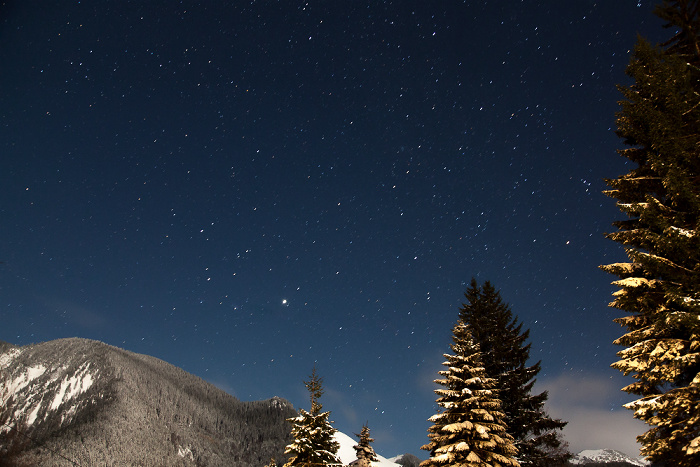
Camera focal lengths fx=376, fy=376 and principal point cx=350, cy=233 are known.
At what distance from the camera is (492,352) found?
18.7 m

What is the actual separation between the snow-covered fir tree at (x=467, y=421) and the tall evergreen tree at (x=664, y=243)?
6940 millimetres

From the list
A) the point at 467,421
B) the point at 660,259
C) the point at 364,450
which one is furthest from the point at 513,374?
the point at 364,450

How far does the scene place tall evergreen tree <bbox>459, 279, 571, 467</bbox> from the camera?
16172mm

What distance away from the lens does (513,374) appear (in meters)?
17.7

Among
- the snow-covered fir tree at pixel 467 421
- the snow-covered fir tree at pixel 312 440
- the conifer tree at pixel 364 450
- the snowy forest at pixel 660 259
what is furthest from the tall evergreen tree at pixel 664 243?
the conifer tree at pixel 364 450

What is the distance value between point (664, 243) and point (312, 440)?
2105 centimetres

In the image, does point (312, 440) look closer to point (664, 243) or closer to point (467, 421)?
point (467, 421)

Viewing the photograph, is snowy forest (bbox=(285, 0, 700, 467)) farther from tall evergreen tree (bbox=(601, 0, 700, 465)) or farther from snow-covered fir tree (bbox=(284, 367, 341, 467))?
snow-covered fir tree (bbox=(284, 367, 341, 467))

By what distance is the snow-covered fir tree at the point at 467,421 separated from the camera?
563 inches

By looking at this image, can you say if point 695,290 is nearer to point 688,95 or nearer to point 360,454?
point 688,95

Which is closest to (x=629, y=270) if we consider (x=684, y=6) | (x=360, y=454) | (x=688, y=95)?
(x=688, y=95)

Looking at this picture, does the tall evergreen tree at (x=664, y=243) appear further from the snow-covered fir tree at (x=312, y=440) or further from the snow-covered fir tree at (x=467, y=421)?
the snow-covered fir tree at (x=312, y=440)

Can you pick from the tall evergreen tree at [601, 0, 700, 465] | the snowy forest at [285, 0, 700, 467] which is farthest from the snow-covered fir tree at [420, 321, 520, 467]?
the tall evergreen tree at [601, 0, 700, 465]

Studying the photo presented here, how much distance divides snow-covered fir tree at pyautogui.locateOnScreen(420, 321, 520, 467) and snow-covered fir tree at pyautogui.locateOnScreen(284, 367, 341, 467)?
8.74 m
